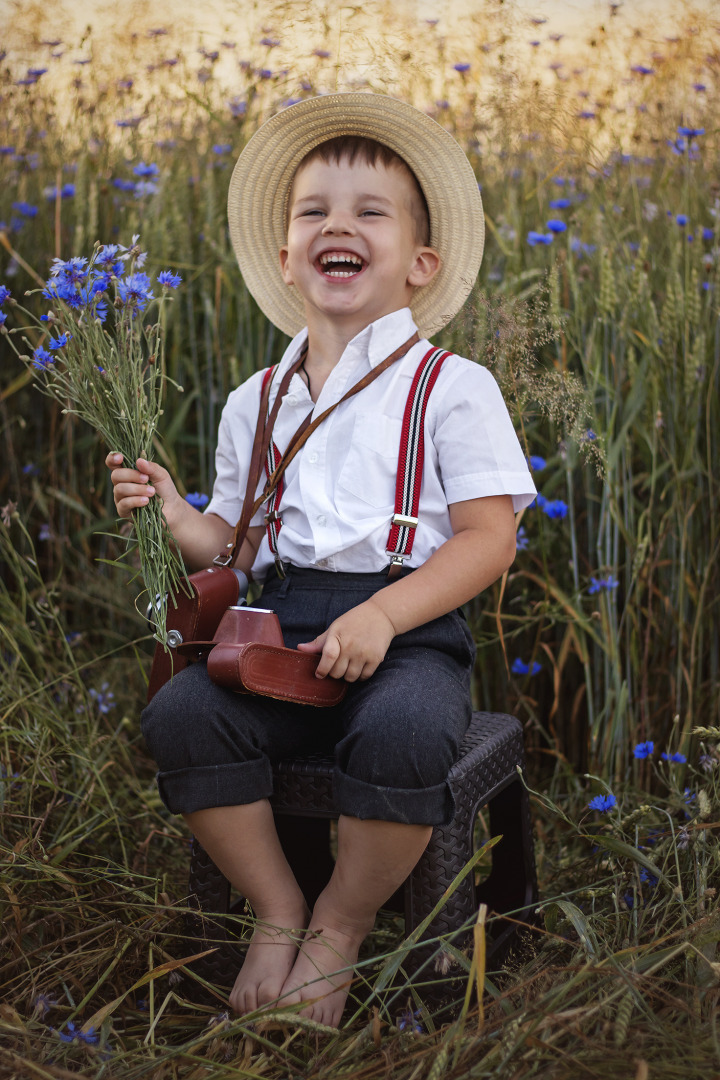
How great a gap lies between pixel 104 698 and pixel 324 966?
4.10ft

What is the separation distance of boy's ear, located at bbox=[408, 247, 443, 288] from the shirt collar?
0.40 feet

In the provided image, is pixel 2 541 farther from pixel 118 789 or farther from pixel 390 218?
pixel 390 218

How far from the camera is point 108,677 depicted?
9.03ft

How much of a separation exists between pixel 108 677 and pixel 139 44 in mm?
2019

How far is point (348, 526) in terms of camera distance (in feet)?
6.06

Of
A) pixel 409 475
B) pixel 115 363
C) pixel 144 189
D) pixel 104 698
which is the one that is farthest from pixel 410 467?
pixel 144 189

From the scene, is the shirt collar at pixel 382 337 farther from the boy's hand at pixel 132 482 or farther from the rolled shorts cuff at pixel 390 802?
the rolled shorts cuff at pixel 390 802

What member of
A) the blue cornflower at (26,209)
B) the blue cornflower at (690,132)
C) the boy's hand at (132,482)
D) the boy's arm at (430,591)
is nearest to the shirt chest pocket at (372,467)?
the boy's arm at (430,591)

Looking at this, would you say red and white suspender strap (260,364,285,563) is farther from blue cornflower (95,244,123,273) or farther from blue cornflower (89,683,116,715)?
blue cornflower (89,683,116,715)

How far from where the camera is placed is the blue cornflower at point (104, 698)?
96.4 inches

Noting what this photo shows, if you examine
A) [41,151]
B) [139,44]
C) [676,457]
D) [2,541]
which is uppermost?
[139,44]

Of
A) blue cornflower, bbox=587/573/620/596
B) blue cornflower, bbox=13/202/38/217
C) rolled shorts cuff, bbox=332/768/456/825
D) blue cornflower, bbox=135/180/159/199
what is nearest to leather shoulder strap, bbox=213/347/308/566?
rolled shorts cuff, bbox=332/768/456/825

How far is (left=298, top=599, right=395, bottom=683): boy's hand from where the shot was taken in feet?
5.37

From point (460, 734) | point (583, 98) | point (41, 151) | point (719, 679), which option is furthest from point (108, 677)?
point (583, 98)
